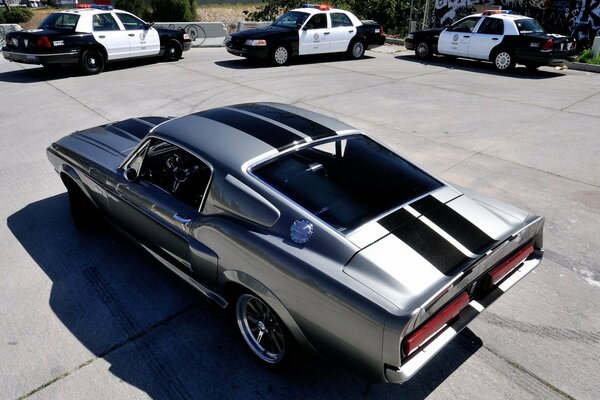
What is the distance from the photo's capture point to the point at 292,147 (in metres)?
3.22

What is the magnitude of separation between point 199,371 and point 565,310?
285 cm

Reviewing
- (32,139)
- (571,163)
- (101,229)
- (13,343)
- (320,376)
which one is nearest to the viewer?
(320,376)

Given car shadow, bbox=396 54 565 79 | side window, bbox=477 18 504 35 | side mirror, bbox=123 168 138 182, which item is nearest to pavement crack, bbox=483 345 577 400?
side mirror, bbox=123 168 138 182

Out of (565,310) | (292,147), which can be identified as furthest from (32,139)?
(565,310)

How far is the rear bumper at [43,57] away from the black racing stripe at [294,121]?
9109 mm

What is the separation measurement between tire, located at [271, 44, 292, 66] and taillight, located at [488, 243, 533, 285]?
10.9 m

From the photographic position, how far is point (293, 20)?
13.6 m

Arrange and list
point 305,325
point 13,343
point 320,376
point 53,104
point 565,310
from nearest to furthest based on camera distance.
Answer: point 305,325 < point 320,376 < point 13,343 < point 565,310 < point 53,104

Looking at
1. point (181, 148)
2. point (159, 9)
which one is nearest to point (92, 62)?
point (181, 148)

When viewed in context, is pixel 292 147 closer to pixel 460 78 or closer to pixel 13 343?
pixel 13 343

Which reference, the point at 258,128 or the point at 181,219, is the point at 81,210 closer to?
the point at 181,219

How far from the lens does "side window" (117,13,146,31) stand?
40.6 ft

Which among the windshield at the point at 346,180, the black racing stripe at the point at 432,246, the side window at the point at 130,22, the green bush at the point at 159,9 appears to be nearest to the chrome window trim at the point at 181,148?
the windshield at the point at 346,180

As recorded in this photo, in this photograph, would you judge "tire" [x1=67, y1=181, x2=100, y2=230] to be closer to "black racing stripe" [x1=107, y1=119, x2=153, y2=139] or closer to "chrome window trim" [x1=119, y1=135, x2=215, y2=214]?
"black racing stripe" [x1=107, y1=119, x2=153, y2=139]
